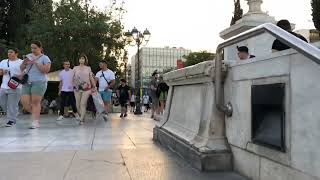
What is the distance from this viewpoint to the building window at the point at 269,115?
4242 millimetres

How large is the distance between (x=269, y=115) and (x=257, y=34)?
823 mm

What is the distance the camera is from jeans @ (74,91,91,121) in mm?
13422

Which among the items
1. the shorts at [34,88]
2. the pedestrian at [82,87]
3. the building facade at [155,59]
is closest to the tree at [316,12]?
the pedestrian at [82,87]

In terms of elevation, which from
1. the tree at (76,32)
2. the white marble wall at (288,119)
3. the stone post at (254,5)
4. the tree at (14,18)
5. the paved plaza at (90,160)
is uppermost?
the tree at (14,18)

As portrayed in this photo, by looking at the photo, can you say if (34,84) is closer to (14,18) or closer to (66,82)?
(66,82)

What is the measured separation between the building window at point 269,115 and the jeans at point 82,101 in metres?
9.06

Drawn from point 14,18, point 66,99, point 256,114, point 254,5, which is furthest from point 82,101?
point 14,18

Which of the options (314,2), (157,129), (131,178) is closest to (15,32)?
(314,2)

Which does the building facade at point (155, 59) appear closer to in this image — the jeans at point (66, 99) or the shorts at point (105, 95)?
the shorts at point (105, 95)

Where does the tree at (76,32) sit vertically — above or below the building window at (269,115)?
above

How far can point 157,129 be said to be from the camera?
8.52 m

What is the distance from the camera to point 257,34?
186 inches

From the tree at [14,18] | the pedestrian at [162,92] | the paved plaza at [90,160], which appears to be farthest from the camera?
the tree at [14,18]

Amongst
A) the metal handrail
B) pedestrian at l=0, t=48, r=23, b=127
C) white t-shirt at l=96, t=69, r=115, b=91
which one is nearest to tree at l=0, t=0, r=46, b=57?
white t-shirt at l=96, t=69, r=115, b=91
